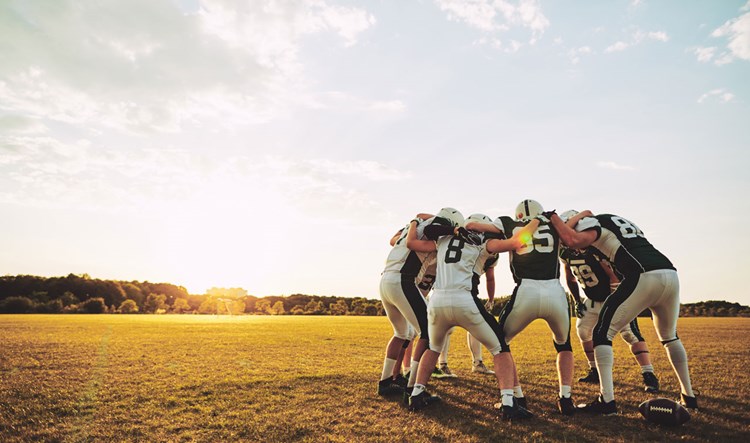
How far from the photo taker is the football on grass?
573 cm

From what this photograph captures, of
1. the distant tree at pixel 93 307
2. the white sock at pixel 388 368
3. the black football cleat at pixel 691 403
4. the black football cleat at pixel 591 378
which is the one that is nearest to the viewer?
the black football cleat at pixel 691 403

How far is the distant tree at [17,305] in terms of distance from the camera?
178ft

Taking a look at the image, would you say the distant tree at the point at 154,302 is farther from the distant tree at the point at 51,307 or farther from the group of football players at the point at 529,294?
the group of football players at the point at 529,294

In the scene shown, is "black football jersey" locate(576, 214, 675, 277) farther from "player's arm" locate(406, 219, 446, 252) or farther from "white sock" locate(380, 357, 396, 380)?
"white sock" locate(380, 357, 396, 380)

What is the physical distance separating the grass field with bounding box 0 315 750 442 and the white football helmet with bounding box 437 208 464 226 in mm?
2859

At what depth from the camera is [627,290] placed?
665cm

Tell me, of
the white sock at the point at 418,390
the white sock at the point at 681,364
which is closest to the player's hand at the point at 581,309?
the white sock at the point at 681,364

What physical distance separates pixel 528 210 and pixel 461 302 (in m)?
1.91

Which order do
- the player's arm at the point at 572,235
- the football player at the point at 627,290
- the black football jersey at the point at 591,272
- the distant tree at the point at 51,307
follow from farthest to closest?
the distant tree at the point at 51,307 < the black football jersey at the point at 591,272 < the player's arm at the point at 572,235 < the football player at the point at 627,290

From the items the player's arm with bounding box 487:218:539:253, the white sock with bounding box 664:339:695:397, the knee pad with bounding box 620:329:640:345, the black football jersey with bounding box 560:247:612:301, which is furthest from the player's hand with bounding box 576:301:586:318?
the player's arm with bounding box 487:218:539:253

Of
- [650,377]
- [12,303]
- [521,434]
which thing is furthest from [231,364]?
[12,303]

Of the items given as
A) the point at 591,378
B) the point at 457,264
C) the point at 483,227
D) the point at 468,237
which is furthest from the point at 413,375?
the point at 591,378

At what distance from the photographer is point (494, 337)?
6.41m

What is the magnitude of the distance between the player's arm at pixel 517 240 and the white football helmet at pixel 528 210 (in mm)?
366
